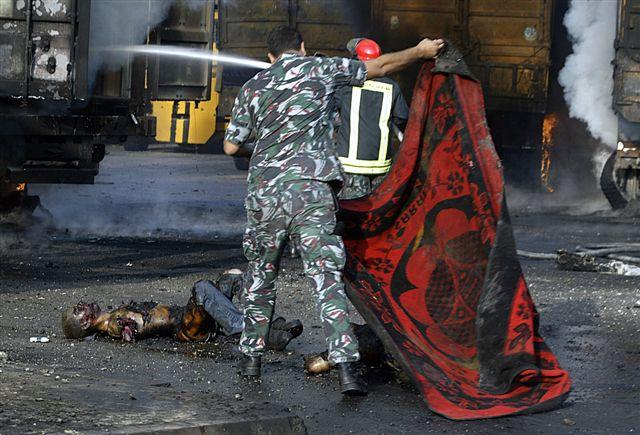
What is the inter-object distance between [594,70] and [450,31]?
2.14 metres

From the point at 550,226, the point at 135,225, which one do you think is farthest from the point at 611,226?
the point at 135,225

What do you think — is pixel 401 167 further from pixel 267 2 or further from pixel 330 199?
pixel 267 2

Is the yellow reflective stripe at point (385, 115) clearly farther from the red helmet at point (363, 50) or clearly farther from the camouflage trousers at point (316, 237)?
the camouflage trousers at point (316, 237)

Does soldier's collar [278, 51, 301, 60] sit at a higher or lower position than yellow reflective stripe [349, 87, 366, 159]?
higher

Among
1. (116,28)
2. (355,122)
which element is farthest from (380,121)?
(116,28)

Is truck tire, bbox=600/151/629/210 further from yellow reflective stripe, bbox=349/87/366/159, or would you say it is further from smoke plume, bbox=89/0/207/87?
yellow reflective stripe, bbox=349/87/366/159

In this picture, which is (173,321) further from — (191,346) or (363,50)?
(363,50)

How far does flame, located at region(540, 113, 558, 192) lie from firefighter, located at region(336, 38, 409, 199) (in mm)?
11824

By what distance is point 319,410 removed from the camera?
620 cm

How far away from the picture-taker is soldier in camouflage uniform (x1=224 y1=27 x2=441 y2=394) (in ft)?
21.3

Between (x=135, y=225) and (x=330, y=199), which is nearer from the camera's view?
(x=330, y=199)

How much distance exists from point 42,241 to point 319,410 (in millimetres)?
6838

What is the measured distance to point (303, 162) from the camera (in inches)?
257

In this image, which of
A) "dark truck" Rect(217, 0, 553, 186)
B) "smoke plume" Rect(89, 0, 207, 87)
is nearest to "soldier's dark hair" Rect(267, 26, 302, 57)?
"smoke plume" Rect(89, 0, 207, 87)
